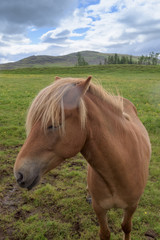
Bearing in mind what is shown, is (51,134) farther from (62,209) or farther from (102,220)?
(62,209)

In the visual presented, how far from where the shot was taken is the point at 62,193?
13.4ft

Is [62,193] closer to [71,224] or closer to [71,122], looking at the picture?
[71,224]

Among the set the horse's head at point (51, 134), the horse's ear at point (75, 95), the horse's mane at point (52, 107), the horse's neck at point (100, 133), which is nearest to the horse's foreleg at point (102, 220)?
the horse's neck at point (100, 133)

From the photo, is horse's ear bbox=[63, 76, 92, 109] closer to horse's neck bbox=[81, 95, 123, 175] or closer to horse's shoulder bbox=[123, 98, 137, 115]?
horse's neck bbox=[81, 95, 123, 175]

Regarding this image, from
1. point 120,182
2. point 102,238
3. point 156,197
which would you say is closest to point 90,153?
point 120,182

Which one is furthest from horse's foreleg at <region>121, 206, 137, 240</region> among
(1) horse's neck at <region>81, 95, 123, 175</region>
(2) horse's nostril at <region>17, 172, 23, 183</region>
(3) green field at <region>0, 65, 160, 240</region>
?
(2) horse's nostril at <region>17, 172, 23, 183</region>

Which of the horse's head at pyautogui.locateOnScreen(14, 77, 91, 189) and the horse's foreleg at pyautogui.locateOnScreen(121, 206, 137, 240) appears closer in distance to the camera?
the horse's head at pyautogui.locateOnScreen(14, 77, 91, 189)

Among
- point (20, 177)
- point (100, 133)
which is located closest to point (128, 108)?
point (100, 133)

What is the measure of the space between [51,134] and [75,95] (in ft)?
1.27

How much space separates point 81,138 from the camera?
1.61 metres

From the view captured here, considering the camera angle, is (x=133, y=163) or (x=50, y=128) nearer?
(x=50, y=128)

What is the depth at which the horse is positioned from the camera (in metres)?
1.55

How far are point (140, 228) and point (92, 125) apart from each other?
8.66ft

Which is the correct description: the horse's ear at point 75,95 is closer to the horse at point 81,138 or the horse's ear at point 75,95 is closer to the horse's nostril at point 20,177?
the horse at point 81,138
